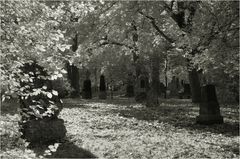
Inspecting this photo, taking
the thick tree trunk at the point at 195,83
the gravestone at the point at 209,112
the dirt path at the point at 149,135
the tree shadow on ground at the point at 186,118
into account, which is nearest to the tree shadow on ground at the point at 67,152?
the dirt path at the point at 149,135

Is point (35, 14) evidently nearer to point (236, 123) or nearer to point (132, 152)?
point (132, 152)

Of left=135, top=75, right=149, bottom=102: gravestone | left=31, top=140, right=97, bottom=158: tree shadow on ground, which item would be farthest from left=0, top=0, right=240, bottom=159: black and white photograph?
left=135, top=75, right=149, bottom=102: gravestone

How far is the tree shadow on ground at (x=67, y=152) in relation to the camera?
11.5m

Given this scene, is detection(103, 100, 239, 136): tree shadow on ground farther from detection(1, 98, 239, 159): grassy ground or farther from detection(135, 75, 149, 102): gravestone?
detection(135, 75, 149, 102): gravestone

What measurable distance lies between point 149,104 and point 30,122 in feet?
45.0

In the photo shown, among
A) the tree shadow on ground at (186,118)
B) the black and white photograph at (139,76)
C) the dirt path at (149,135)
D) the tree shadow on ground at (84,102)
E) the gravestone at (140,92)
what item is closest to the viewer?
the black and white photograph at (139,76)

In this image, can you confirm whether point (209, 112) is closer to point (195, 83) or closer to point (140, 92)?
point (195, 83)

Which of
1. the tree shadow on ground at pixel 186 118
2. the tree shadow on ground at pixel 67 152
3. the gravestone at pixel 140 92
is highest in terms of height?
the gravestone at pixel 140 92

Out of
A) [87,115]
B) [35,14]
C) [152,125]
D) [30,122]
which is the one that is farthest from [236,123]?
[35,14]

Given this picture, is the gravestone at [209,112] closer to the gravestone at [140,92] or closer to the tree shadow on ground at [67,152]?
the tree shadow on ground at [67,152]

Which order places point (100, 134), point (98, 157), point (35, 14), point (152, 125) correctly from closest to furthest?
point (35, 14), point (98, 157), point (100, 134), point (152, 125)

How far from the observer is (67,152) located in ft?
38.7

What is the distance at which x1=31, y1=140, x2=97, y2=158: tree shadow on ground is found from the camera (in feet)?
37.8

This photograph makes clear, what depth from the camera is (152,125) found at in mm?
17422
